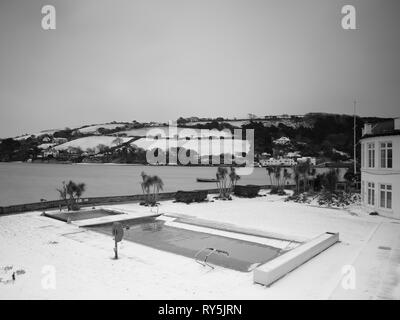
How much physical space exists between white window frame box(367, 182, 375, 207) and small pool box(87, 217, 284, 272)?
40.3 ft

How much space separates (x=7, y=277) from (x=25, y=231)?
6765 millimetres

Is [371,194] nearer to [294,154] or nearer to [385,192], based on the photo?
[385,192]

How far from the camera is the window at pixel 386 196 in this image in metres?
19.8

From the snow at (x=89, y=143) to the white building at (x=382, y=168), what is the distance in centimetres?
16248

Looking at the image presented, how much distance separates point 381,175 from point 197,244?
13685 mm

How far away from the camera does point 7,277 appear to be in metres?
9.01

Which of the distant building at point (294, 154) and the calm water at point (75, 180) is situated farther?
the distant building at point (294, 154)

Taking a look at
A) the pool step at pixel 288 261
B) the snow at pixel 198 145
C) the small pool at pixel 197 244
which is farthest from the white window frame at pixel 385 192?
the snow at pixel 198 145

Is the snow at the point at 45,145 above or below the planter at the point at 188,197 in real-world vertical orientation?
above

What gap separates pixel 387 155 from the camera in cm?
1994

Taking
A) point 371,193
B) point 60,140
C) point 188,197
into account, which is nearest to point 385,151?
point 371,193

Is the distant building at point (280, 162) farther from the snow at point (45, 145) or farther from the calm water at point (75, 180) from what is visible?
the snow at point (45, 145)

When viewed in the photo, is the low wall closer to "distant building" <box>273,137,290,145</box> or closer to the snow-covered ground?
the snow-covered ground

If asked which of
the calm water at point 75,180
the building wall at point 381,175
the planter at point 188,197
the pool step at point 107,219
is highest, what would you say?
the building wall at point 381,175
